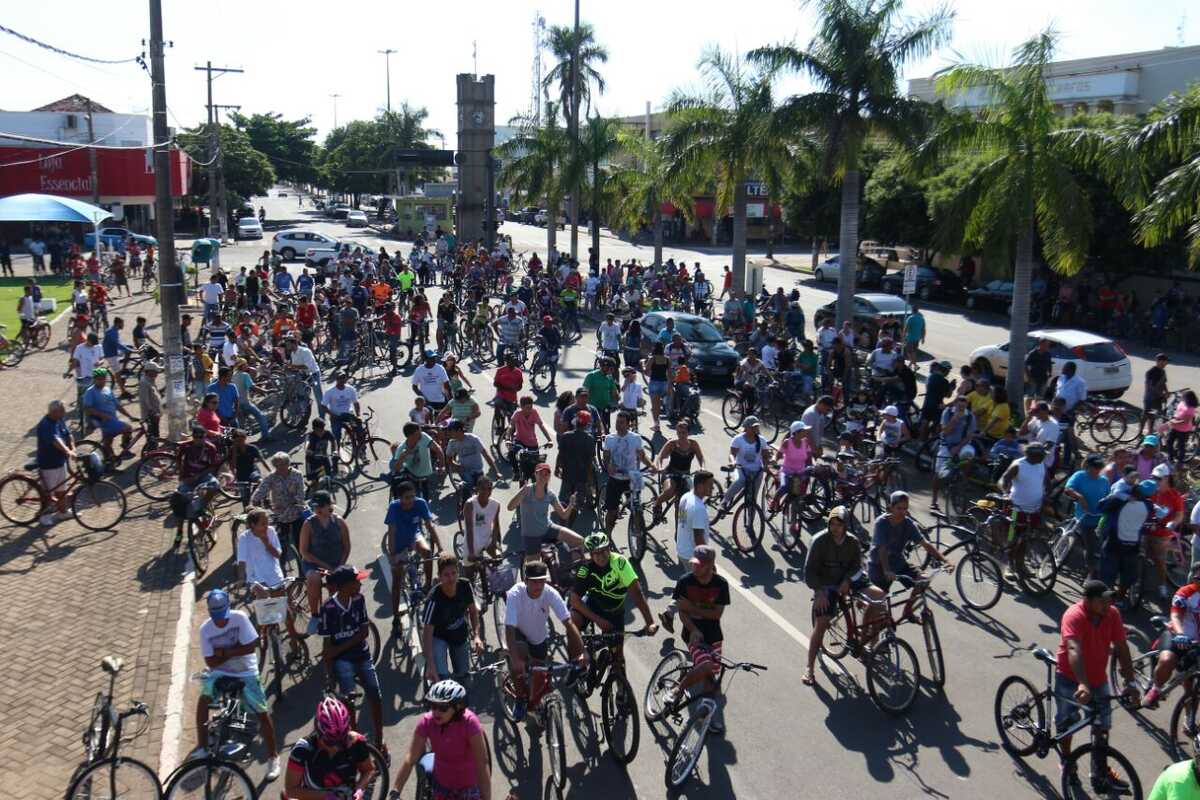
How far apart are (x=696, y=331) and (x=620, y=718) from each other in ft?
51.7

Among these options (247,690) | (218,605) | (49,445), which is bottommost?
(247,690)

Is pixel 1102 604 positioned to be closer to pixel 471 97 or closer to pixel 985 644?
pixel 985 644

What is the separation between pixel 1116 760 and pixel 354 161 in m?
101

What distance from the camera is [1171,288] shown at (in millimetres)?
32344

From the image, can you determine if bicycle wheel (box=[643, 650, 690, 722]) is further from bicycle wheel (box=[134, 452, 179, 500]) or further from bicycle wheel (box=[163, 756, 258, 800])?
bicycle wheel (box=[134, 452, 179, 500])

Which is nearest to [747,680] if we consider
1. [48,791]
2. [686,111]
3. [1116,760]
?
[1116,760]

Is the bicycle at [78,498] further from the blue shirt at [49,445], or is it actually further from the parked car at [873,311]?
the parked car at [873,311]

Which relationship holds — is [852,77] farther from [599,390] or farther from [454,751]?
[454,751]

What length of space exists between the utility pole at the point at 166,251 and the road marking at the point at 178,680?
526 cm

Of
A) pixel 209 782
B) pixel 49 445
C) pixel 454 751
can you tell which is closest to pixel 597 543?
pixel 454 751

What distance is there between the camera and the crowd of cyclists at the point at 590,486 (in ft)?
25.2

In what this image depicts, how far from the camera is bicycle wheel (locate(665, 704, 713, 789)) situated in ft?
23.7

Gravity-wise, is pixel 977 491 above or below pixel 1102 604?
below

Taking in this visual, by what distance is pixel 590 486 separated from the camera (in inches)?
493
